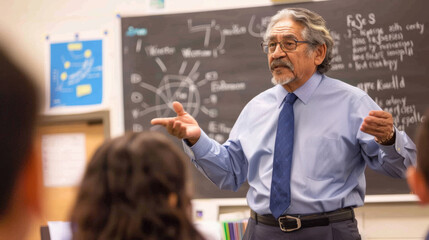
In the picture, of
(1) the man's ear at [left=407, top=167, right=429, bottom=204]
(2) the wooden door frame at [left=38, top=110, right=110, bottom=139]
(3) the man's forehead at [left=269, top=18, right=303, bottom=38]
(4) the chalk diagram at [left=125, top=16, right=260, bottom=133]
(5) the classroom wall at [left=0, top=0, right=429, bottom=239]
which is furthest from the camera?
(2) the wooden door frame at [left=38, top=110, right=110, bottom=139]

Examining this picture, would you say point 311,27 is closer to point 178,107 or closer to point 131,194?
point 178,107

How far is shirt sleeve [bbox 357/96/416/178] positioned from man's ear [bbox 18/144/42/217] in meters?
1.72

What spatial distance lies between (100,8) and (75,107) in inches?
31.1

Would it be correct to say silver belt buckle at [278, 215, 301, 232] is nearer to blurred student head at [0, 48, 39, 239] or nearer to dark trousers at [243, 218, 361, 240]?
dark trousers at [243, 218, 361, 240]

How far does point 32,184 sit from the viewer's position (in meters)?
0.72

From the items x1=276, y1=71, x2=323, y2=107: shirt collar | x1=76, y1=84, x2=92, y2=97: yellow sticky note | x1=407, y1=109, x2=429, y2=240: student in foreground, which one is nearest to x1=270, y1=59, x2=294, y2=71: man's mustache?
x1=276, y1=71, x2=323, y2=107: shirt collar

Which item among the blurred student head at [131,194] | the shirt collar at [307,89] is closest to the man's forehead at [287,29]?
the shirt collar at [307,89]

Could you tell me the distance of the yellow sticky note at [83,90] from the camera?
4.05 meters

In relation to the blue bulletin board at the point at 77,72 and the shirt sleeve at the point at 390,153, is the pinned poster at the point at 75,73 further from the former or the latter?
the shirt sleeve at the point at 390,153

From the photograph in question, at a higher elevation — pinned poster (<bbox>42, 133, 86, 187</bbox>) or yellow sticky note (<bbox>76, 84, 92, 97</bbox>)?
yellow sticky note (<bbox>76, 84, 92, 97</bbox>)

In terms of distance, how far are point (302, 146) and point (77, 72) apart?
2317mm

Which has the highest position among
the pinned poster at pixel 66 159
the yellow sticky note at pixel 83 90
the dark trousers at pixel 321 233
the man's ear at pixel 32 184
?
the yellow sticky note at pixel 83 90

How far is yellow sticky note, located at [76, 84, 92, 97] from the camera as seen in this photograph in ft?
13.3

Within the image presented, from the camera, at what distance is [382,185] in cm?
341
